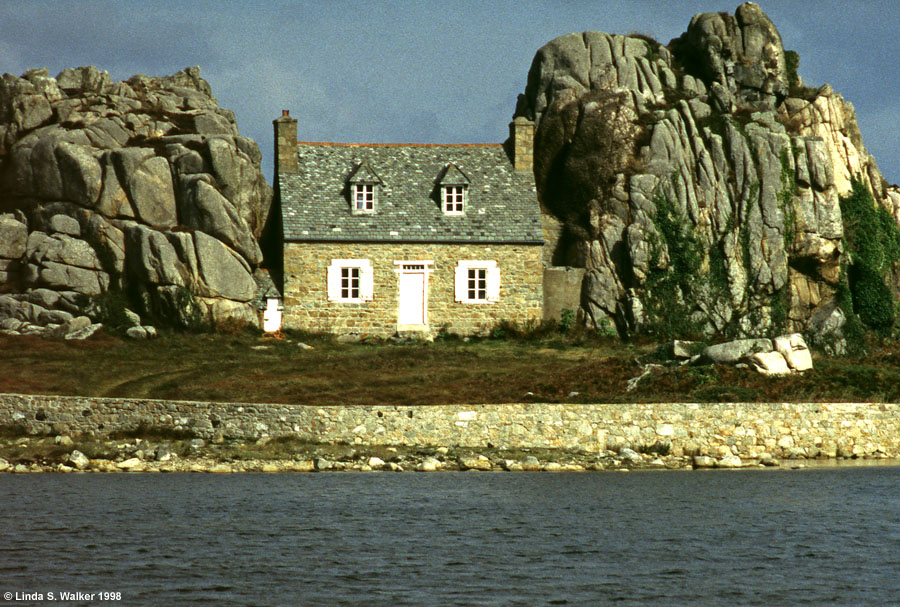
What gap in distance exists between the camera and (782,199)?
47.0 metres

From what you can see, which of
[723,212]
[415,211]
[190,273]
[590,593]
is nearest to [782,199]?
[723,212]

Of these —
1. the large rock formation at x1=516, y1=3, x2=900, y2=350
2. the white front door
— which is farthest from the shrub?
the white front door

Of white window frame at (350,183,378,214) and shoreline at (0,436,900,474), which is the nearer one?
shoreline at (0,436,900,474)

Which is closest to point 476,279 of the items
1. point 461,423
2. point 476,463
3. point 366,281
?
point 366,281

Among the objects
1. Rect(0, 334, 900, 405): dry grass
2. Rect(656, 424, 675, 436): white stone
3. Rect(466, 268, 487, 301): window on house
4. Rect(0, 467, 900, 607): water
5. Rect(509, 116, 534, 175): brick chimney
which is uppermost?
Rect(509, 116, 534, 175): brick chimney

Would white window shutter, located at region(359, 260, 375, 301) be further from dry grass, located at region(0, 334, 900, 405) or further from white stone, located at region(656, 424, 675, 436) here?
white stone, located at region(656, 424, 675, 436)

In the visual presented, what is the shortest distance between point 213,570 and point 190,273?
2682 centimetres

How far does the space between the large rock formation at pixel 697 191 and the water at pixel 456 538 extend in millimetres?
17305

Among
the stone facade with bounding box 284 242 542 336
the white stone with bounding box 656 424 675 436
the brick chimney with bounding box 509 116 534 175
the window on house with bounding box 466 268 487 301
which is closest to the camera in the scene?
the white stone with bounding box 656 424 675 436

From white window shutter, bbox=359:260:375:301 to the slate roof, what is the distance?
107 centimetres

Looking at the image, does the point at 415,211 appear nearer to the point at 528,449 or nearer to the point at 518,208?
the point at 518,208

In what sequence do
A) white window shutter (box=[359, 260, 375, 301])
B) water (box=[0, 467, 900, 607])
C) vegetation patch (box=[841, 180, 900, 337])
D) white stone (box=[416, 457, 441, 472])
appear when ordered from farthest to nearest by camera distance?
vegetation patch (box=[841, 180, 900, 337])
white window shutter (box=[359, 260, 375, 301])
white stone (box=[416, 457, 441, 472])
water (box=[0, 467, 900, 607])

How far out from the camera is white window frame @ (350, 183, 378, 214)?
46.5m

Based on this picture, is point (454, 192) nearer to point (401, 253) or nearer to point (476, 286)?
point (401, 253)
